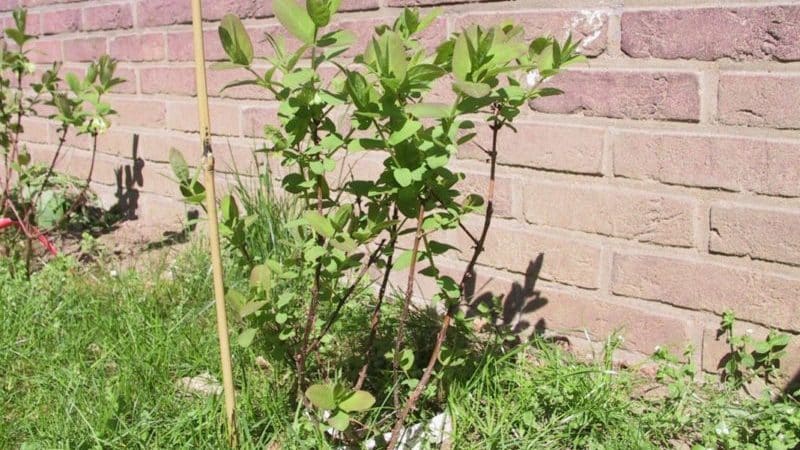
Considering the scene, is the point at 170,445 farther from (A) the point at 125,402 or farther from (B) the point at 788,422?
(B) the point at 788,422

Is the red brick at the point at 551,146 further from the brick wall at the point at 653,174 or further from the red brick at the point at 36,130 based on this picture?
the red brick at the point at 36,130

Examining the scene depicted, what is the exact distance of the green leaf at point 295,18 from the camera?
5.17 ft

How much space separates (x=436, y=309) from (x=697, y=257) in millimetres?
819

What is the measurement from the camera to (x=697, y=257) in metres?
2.24

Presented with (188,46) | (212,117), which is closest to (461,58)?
(212,117)

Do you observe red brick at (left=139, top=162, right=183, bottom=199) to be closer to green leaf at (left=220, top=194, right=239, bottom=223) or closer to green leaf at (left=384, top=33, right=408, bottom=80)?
green leaf at (left=220, top=194, right=239, bottom=223)

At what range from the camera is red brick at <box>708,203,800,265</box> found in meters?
2.07

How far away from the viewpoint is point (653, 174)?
2271 mm

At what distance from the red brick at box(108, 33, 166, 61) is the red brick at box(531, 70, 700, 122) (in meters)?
1.97

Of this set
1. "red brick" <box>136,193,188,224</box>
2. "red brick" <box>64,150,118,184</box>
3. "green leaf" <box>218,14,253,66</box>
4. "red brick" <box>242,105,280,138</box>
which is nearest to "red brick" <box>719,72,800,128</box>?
"green leaf" <box>218,14,253,66</box>

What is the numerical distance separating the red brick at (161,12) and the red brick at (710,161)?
79.8 inches

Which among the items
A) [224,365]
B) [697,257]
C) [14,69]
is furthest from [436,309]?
[14,69]

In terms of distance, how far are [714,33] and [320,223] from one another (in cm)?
118

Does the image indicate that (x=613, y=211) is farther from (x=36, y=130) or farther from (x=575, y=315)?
(x=36, y=130)
